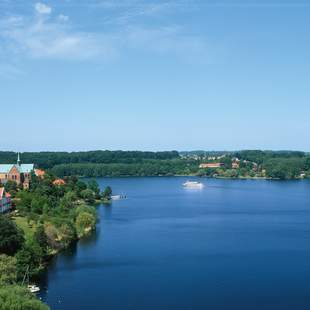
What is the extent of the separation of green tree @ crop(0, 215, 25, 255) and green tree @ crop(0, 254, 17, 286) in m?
1.74

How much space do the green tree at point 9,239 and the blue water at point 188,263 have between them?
1.68 metres

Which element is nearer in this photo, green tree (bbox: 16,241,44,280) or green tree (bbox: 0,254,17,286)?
green tree (bbox: 0,254,17,286)

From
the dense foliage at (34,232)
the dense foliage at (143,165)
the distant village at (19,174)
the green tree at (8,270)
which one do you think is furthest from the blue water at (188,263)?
the dense foliage at (143,165)

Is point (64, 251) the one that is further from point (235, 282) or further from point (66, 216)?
point (235, 282)

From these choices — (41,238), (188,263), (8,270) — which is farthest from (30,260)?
(188,263)

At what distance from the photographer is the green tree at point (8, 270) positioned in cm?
1698

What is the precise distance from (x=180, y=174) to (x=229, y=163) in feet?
28.5

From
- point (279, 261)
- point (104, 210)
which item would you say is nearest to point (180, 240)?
point (279, 261)

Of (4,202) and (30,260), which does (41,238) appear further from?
(4,202)

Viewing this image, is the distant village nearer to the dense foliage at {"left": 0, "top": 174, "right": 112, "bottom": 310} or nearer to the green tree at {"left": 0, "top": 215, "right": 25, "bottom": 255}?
the dense foliage at {"left": 0, "top": 174, "right": 112, "bottom": 310}

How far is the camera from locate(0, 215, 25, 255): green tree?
19.8m

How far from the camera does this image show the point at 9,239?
19875 mm

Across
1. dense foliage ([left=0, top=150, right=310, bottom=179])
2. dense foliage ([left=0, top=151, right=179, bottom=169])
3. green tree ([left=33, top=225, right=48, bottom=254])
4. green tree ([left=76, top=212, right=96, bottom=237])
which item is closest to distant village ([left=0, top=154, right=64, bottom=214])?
green tree ([left=76, top=212, right=96, bottom=237])

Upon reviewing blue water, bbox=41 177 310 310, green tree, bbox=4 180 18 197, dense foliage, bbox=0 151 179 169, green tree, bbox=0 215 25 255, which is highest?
dense foliage, bbox=0 151 179 169
